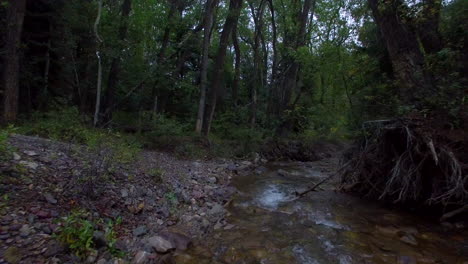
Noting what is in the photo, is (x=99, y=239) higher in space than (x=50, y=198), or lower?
lower

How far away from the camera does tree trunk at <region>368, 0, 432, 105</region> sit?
229 inches

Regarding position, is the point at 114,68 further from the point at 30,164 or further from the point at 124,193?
the point at 124,193

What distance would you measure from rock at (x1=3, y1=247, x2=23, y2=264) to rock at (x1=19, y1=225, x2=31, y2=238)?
0.20m

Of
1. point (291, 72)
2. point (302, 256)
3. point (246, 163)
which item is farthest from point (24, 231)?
point (291, 72)

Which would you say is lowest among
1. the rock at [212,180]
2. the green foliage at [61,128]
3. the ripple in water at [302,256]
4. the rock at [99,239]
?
the ripple in water at [302,256]

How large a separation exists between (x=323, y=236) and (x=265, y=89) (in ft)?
53.8

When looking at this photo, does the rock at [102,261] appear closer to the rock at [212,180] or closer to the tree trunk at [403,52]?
the rock at [212,180]

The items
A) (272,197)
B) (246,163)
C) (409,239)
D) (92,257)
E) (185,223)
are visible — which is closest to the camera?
(92,257)

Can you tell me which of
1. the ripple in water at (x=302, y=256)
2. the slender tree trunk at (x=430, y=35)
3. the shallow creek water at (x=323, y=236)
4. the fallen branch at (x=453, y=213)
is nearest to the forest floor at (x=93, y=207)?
the shallow creek water at (x=323, y=236)

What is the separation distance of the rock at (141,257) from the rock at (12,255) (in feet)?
3.66

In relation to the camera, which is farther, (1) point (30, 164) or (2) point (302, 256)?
(1) point (30, 164)

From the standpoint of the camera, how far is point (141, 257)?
10.9ft

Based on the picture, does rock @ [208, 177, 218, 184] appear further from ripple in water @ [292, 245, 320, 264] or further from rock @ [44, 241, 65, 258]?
rock @ [44, 241, 65, 258]

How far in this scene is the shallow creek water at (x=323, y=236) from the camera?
3.87 meters
